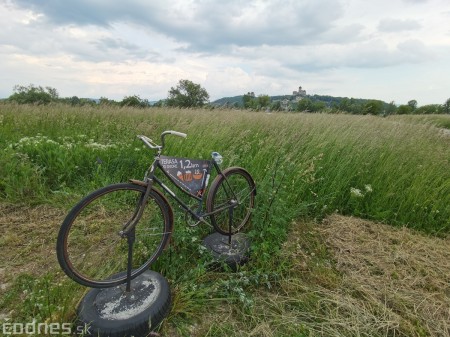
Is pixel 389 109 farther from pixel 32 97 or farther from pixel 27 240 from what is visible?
pixel 32 97

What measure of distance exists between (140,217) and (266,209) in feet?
4.92

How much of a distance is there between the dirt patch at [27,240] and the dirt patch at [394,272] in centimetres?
303

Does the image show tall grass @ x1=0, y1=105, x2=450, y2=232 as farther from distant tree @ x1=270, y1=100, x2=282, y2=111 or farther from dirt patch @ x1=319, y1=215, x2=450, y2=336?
distant tree @ x1=270, y1=100, x2=282, y2=111

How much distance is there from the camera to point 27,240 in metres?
2.93

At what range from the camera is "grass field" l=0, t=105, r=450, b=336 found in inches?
82.6

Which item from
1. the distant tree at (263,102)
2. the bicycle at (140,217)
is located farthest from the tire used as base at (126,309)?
the distant tree at (263,102)

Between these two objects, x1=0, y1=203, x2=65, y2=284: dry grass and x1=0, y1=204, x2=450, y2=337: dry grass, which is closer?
x1=0, y1=204, x2=450, y2=337: dry grass

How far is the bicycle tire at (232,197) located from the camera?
2887 mm

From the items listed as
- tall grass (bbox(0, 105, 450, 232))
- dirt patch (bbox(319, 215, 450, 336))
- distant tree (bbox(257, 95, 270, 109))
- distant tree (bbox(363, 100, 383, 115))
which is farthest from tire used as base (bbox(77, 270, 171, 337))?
distant tree (bbox(257, 95, 270, 109))

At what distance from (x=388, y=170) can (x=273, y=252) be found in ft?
8.76

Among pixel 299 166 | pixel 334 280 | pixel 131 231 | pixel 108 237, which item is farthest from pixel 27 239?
pixel 299 166

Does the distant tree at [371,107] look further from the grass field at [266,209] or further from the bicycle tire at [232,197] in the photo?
the bicycle tire at [232,197]

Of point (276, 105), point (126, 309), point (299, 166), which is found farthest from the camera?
point (276, 105)

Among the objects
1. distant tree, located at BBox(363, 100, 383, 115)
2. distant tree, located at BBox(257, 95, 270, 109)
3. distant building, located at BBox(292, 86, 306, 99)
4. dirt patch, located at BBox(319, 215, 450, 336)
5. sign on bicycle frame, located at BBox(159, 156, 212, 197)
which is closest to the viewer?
dirt patch, located at BBox(319, 215, 450, 336)
